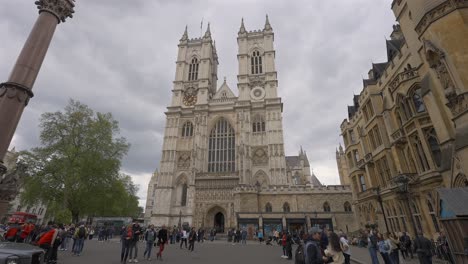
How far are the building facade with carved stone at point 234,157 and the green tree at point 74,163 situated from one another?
13.3 metres

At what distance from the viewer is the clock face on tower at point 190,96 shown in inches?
1788

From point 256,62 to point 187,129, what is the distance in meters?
19.1

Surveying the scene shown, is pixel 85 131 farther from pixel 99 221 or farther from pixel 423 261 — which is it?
pixel 423 261

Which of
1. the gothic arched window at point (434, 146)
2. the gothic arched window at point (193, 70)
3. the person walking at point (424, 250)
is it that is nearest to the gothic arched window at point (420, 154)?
the gothic arched window at point (434, 146)

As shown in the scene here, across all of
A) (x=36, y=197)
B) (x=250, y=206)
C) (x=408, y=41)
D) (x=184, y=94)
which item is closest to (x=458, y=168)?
(x=408, y=41)

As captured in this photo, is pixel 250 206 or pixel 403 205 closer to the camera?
pixel 403 205

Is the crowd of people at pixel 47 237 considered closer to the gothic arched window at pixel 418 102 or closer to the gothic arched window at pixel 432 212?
the gothic arched window at pixel 432 212

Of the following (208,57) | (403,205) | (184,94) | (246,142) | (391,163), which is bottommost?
(403,205)

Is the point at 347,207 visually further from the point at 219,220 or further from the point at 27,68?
the point at 27,68

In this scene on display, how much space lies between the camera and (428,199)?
12.4m

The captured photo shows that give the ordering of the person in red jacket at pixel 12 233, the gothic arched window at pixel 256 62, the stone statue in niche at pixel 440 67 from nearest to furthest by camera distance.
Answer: the person in red jacket at pixel 12 233 < the stone statue in niche at pixel 440 67 < the gothic arched window at pixel 256 62

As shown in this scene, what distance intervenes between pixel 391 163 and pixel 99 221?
33032mm

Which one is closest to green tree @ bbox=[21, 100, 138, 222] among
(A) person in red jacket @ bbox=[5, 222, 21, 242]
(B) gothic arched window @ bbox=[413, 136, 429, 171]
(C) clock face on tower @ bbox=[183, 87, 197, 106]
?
(A) person in red jacket @ bbox=[5, 222, 21, 242]

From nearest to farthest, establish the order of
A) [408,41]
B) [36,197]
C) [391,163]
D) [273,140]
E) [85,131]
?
[408,41] < [391,163] < [36,197] < [85,131] < [273,140]
